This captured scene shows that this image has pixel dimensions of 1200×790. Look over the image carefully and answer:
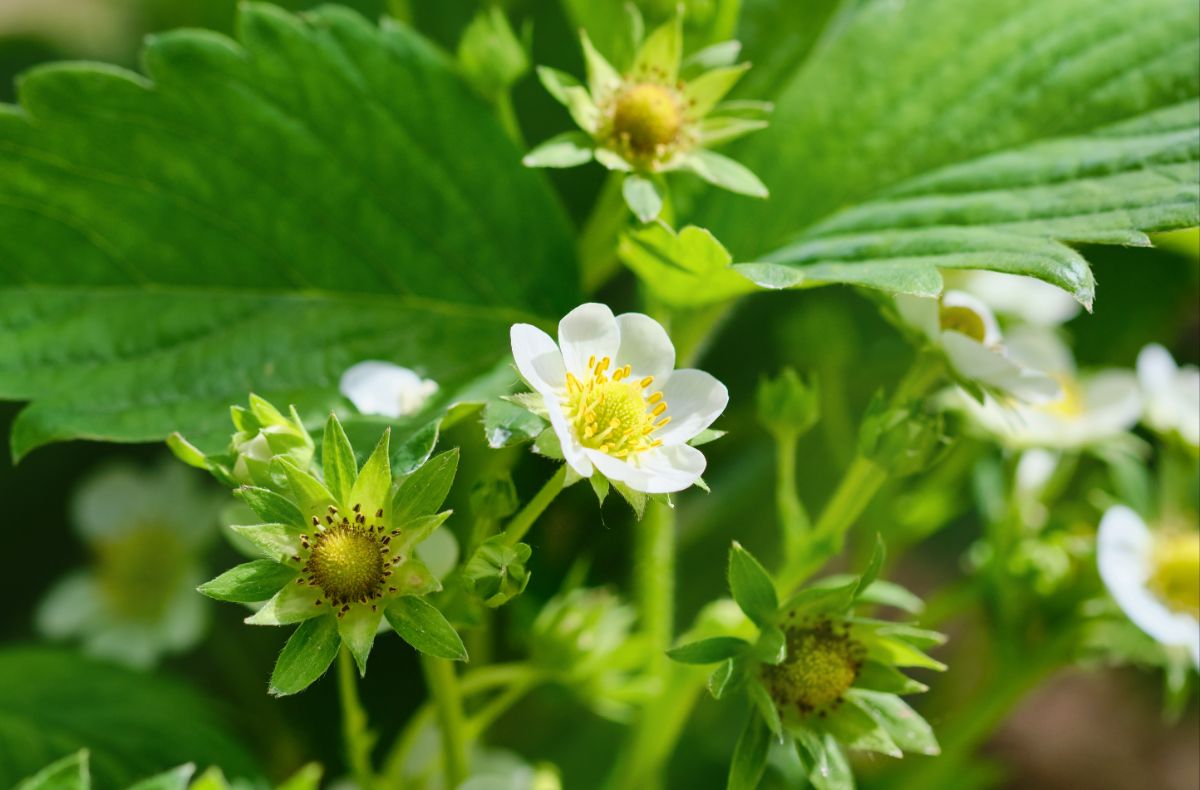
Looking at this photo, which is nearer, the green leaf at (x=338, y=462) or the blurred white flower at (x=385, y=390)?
the green leaf at (x=338, y=462)

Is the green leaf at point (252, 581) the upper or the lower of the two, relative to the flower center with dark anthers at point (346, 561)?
lower

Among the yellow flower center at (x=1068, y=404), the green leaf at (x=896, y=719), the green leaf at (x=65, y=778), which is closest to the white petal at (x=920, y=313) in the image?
the green leaf at (x=896, y=719)

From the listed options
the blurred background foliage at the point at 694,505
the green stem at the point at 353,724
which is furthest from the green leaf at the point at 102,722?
the green stem at the point at 353,724

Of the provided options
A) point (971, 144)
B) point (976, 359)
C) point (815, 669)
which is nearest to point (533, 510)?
point (815, 669)

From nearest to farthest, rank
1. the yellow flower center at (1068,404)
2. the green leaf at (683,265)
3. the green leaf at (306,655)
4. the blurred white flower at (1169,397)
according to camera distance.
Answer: the green leaf at (306,655) → the green leaf at (683,265) → the blurred white flower at (1169,397) → the yellow flower center at (1068,404)

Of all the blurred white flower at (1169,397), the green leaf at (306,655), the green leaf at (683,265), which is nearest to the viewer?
the green leaf at (306,655)

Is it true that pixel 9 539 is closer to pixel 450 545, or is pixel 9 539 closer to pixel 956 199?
pixel 450 545

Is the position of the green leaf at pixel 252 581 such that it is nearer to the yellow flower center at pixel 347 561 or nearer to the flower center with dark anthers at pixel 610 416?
the yellow flower center at pixel 347 561

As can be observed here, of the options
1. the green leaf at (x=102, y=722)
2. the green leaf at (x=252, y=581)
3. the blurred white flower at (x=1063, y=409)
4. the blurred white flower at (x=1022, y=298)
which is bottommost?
the green leaf at (x=102, y=722)
